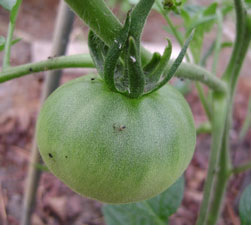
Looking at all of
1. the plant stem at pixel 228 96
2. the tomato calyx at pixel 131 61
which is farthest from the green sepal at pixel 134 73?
the plant stem at pixel 228 96

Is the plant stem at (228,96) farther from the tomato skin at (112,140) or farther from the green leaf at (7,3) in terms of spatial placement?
the green leaf at (7,3)

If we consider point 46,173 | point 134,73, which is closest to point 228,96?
point 134,73

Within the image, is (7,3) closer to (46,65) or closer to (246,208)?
(46,65)

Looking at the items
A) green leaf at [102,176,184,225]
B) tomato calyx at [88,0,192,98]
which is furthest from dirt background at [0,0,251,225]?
tomato calyx at [88,0,192,98]

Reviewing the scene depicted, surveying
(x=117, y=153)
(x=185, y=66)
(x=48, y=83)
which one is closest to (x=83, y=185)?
(x=117, y=153)

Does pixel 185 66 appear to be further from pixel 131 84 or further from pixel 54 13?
pixel 54 13

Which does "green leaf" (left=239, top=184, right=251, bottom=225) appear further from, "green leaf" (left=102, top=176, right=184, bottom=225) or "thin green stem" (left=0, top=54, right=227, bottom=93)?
"thin green stem" (left=0, top=54, right=227, bottom=93)

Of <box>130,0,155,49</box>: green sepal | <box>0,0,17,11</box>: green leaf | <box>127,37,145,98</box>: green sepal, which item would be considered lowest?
<box>127,37,145,98</box>: green sepal
